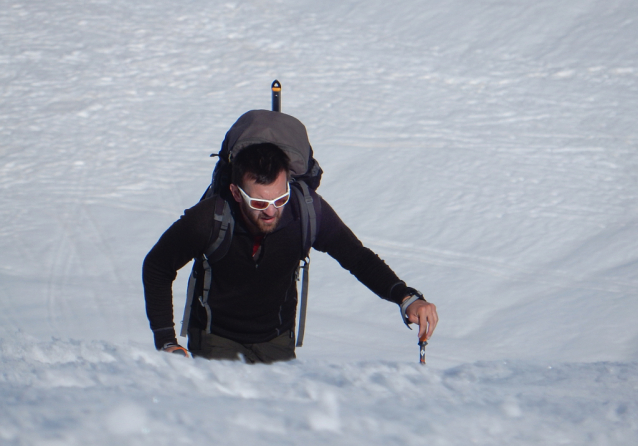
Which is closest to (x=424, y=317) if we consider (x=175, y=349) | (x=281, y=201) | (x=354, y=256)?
(x=354, y=256)

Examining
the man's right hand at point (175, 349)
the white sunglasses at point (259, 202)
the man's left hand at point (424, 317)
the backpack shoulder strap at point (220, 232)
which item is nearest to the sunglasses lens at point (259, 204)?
the white sunglasses at point (259, 202)

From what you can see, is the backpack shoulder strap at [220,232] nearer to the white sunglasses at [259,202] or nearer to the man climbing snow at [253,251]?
the man climbing snow at [253,251]

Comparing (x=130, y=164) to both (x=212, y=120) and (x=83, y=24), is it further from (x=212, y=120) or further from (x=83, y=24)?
(x=83, y=24)

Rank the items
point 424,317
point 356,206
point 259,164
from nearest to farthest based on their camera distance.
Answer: point 259,164
point 424,317
point 356,206

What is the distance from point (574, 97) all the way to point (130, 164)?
5282 mm

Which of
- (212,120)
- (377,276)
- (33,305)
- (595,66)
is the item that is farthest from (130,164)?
(595,66)

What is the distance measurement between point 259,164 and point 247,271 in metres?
0.44

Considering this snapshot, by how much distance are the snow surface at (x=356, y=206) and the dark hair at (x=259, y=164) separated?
2.21 ft

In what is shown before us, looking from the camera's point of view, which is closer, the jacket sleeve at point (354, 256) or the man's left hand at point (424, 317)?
the man's left hand at point (424, 317)

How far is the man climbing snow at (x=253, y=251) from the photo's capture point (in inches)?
91.2

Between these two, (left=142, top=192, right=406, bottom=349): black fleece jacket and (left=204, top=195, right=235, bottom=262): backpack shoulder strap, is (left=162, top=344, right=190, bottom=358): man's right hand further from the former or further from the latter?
(left=204, top=195, right=235, bottom=262): backpack shoulder strap

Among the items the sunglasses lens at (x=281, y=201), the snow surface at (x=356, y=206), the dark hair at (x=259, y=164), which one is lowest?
the snow surface at (x=356, y=206)

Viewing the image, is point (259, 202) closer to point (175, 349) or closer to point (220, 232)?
point (220, 232)

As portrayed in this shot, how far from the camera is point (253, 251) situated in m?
2.46
